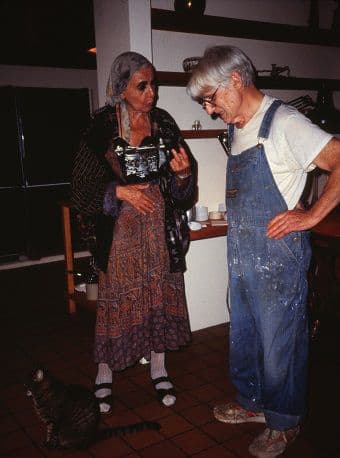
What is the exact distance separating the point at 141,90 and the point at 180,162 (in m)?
0.42

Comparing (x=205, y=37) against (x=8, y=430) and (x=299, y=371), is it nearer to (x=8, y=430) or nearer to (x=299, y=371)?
(x=299, y=371)

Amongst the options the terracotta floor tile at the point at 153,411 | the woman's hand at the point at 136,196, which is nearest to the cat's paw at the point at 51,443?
the terracotta floor tile at the point at 153,411

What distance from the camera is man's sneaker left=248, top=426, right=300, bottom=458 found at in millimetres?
2035

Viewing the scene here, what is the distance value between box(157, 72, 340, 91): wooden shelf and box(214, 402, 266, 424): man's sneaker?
215 cm

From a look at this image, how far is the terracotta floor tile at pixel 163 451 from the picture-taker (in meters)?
2.12

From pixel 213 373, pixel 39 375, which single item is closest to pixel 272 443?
pixel 213 373

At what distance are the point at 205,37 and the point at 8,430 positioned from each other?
3.05 meters

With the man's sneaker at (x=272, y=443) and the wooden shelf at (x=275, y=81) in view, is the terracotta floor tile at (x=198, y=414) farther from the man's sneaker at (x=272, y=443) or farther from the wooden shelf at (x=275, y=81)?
the wooden shelf at (x=275, y=81)

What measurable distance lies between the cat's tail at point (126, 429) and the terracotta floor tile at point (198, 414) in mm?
197

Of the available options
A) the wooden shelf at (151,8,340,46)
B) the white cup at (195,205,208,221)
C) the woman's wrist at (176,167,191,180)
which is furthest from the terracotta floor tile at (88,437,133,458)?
the wooden shelf at (151,8,340,46)

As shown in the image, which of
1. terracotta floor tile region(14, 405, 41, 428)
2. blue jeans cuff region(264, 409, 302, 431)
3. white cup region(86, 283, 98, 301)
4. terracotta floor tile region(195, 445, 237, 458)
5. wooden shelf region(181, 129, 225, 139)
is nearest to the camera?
blue jeans cuff region(264, 409, 302, 431)

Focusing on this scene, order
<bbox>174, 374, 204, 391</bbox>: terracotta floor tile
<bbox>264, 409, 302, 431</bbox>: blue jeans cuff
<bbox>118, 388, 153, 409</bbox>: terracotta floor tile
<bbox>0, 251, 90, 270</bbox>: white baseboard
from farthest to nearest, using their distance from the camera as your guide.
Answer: <bbox>0, 251, 90, 270</bbox>: white baseboard → <bbox>174, 374, 204, 391</bbox>: terracotta floor tile → <bbox>118, 388, 153, 409</bbox>: terracotta floor tile → <bbox>264, 409, 302, 431</bbox>: blue jeans cuff

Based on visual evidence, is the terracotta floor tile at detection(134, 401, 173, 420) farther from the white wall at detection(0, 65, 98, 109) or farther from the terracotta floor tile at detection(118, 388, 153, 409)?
the white wall at detection(0, 65, 98, 109)

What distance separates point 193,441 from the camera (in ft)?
7.30
